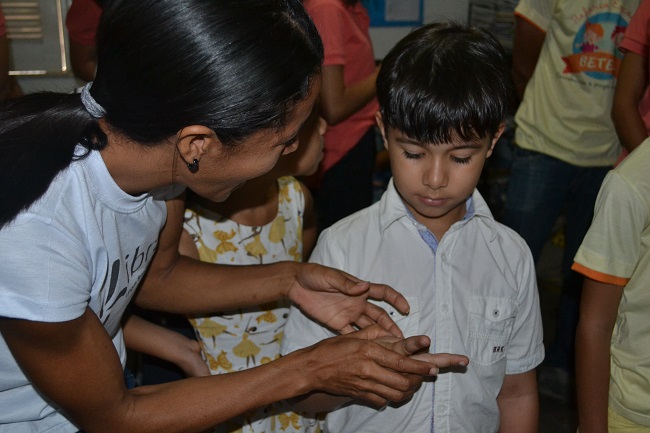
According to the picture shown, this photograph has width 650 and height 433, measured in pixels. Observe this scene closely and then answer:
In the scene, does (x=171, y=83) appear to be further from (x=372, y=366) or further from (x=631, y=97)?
(x=631, y=97)

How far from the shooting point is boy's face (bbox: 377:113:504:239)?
128cm

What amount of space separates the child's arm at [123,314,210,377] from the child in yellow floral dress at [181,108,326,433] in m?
0.03

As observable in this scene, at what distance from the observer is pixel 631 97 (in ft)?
6.33

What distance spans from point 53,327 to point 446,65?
80cm

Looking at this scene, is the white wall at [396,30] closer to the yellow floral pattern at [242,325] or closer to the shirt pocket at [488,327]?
the yellow floral pattern at [242,325]

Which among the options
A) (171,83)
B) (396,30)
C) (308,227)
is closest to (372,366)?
(171,83)

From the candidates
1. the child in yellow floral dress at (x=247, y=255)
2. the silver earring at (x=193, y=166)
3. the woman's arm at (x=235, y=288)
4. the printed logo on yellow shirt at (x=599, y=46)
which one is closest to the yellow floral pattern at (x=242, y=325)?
the child in yellow floral dress at (x=247, y=255)

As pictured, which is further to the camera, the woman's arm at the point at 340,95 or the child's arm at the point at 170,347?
the woman's arm at the point at 340,95

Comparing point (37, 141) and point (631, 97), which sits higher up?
point (37, 141)

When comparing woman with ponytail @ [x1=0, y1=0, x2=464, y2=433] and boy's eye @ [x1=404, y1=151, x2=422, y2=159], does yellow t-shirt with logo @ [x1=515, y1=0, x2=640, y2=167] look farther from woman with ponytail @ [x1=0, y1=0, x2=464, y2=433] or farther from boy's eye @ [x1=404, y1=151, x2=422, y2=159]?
woman with ponytail @ [x1=0, y1=0, x2=464, y2=433]

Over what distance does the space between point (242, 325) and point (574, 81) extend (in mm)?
1435

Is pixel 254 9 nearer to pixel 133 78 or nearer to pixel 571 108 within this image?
pixel 133 78

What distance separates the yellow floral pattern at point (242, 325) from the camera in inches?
63.7

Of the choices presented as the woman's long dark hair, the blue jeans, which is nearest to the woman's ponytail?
the woman's long dark hair
